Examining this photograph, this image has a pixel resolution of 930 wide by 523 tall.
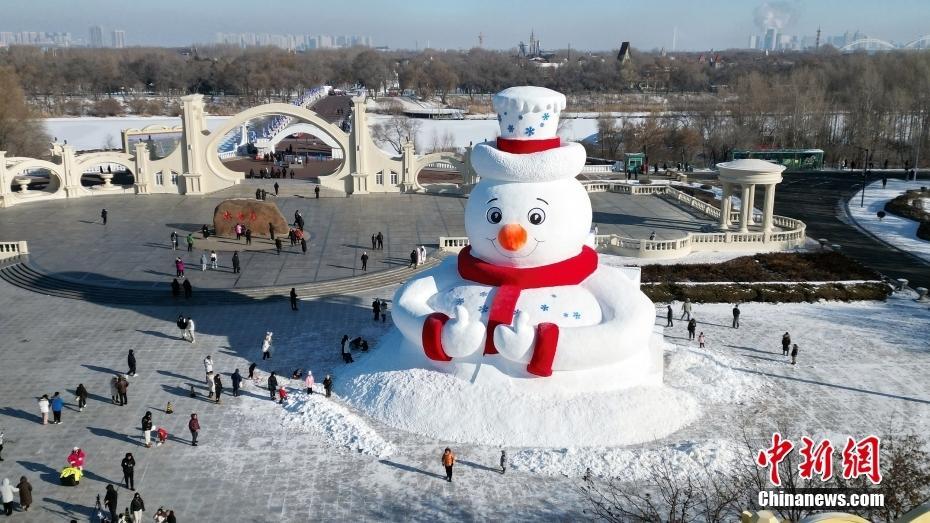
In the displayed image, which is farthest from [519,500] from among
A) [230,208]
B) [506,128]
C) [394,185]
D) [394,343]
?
[394,185]

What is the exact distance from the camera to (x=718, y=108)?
262 ft

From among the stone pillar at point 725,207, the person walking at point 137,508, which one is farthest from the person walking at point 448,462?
the stone pillar at point 725,207

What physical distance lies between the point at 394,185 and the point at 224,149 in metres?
30.0

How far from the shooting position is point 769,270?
34219mm

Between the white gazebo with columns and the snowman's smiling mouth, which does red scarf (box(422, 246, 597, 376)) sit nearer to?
the snowman's smiling mouth

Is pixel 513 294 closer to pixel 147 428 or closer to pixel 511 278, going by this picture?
pixel 511 278

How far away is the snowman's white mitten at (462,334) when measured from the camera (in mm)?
19344

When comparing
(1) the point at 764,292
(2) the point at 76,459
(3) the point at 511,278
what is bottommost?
(2) the point at 76,459

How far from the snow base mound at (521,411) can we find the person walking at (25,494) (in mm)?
7572

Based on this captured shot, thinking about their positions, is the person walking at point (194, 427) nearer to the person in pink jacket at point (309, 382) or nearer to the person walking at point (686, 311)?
the person in pink jacket at point (309, 382)

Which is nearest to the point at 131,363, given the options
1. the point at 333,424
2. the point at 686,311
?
the point at 333,424

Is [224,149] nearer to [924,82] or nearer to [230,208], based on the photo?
[230,208]

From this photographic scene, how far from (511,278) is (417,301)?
7.95ft

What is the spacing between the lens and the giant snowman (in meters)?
19.3
